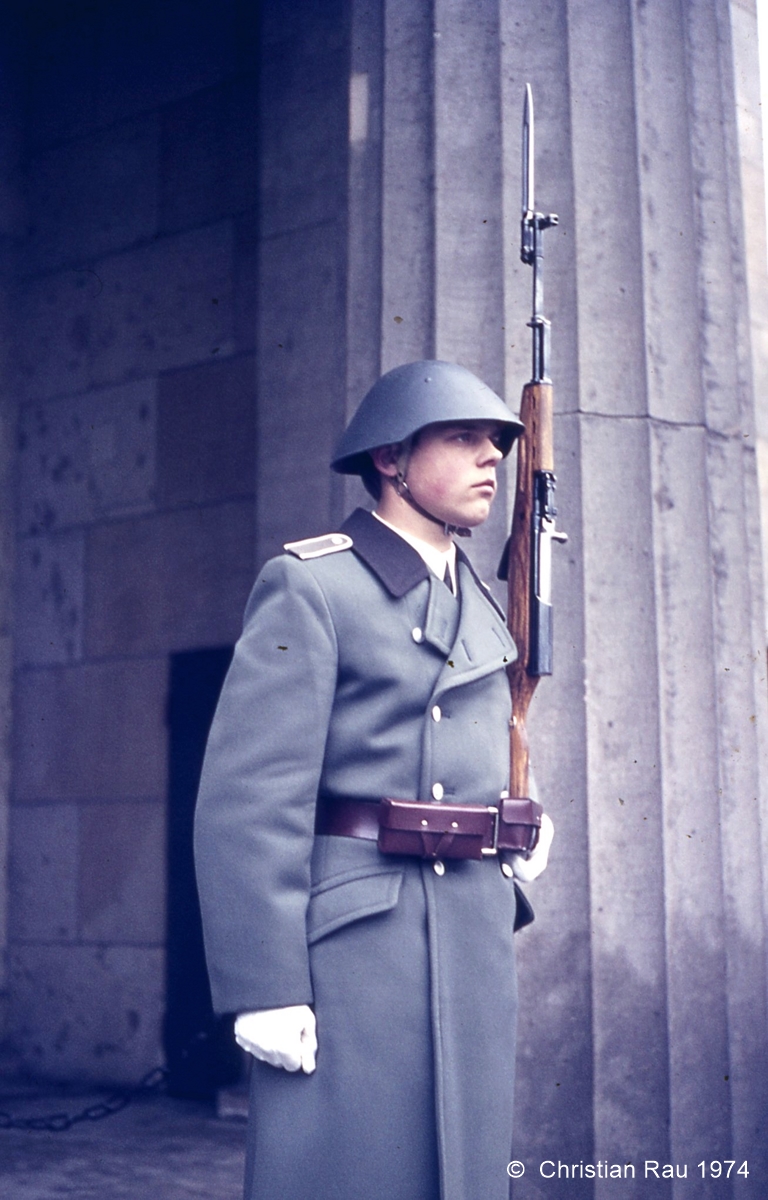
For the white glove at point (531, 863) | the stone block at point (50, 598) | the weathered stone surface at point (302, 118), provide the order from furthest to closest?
the stone block at point (50, 598), the weathered stone surface at point (302, 118), the white glove at point (531, 863)

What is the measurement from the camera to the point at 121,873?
689 centimetres

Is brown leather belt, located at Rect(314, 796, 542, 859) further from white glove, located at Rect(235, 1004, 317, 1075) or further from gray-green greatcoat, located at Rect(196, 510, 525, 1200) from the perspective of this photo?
white glove, located at Rect(235, 1004, 317, 1075)

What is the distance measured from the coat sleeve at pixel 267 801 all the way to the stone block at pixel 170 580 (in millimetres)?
3672

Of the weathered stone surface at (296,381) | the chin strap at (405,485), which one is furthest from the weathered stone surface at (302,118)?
the chin strap at (405,485)

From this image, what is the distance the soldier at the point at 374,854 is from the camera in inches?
110

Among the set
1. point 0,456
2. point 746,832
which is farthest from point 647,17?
point 0,456

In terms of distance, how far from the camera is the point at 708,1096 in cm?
451

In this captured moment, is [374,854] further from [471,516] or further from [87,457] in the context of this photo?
[87,457]

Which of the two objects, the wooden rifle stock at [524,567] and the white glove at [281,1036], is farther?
the wooden rifle stock at [524,567]

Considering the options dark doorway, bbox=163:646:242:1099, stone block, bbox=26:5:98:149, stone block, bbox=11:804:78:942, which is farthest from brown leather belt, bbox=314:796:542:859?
stone block, bbox=26:5:98:149

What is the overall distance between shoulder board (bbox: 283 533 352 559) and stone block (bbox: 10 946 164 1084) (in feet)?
13.1

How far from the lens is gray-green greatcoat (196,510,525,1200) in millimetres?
2801

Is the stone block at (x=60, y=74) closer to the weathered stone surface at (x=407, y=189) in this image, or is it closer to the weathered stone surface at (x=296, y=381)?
the weathered stone surface at (x=296, y=381)

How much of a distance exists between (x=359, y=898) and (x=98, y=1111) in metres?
3.83
